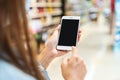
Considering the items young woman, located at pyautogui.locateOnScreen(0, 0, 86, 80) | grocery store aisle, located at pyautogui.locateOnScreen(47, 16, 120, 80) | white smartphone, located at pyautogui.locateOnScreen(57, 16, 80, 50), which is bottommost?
grocery store aisle, located at pyautogui.locateOnScreen(47, 16, 120, 80)

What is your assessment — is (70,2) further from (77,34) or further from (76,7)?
(77,34)

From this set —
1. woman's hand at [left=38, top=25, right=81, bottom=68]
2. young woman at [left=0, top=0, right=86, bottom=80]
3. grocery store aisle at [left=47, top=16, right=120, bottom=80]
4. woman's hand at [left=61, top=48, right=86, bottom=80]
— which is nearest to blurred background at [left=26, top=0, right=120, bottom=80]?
grocery store aisle at [left=47, top=16, right=120, bottom=80]

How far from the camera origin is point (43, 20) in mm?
7055

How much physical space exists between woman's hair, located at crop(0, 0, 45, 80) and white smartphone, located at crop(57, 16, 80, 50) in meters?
0.63

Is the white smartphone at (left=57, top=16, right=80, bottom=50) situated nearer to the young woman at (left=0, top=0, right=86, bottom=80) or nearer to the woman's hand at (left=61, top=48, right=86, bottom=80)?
the woman's hand at (left=61, top=48, right=86, bottom=80)

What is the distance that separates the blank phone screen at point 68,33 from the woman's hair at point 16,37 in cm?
63

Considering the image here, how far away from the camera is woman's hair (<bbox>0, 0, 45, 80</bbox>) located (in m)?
0.68

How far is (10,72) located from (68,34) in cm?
72

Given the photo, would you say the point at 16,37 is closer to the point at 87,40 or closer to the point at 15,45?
the point at 15,45

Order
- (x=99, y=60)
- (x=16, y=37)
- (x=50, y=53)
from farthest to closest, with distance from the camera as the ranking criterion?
(x=99, y=60) → (x=50, y=53) → (x=16, y=37)

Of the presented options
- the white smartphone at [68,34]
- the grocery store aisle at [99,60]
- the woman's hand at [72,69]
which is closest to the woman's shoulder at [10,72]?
the woman's hand at [72,69]

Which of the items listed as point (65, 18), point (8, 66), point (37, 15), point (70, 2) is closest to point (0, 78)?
point (8, 66)

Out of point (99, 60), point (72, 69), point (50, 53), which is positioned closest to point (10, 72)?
point (72, 69)

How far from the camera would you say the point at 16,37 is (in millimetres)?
694
